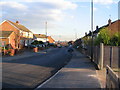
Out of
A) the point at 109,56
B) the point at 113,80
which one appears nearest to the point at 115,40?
the point at 109,56

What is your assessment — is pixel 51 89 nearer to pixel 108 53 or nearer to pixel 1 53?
pixel 108 53

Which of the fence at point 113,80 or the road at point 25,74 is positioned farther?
the road at point 25,74

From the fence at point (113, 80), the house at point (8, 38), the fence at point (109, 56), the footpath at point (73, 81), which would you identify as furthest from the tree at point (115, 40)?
the house at point (8, 38)

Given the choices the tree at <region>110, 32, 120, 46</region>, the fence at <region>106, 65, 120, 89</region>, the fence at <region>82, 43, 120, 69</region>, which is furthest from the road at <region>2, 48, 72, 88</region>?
the tree at <region>110, 32, 120, 46</region>

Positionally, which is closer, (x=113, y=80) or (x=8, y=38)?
(x=113, y=80)

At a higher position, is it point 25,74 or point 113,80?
point 113,80

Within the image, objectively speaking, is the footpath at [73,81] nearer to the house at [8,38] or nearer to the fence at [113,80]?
the fence at [113,80]

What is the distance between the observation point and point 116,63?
1413 cm

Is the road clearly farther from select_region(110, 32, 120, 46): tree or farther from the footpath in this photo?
select_region(110, 32, 120, 46): tree

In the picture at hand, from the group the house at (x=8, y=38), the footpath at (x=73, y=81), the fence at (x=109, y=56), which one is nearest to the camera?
the footpath at (x=73, y=81)

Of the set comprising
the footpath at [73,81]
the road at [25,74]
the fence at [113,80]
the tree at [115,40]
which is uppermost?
the tree at [115,40]

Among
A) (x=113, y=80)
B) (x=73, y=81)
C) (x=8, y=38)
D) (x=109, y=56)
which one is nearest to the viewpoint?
(x=113, y=80)

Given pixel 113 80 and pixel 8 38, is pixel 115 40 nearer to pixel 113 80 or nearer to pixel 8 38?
pixel 113 80

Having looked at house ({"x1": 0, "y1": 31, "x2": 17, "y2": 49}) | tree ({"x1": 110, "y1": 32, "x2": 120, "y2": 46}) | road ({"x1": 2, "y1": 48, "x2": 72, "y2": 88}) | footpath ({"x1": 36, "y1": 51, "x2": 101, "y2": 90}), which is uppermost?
house ({"x1": 0, "y1": 31, "x2": 17, "y2": 49})
